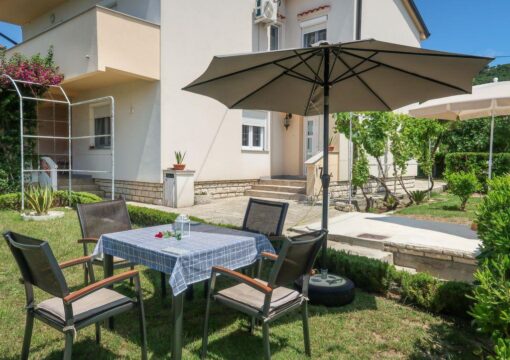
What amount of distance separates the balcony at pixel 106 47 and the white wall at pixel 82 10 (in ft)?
2.43

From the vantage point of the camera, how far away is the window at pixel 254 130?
13.7m

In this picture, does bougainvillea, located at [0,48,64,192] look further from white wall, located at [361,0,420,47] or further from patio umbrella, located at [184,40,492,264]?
white wall, located at [361,0,420,47]

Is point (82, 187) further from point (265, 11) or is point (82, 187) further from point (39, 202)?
point (265, 11)

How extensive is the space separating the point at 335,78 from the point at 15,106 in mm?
10637

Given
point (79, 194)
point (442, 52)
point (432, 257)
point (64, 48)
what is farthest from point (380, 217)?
point (64, 48)

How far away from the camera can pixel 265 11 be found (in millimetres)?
13273

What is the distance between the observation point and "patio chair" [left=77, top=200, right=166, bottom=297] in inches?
175

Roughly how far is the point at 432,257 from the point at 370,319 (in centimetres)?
234

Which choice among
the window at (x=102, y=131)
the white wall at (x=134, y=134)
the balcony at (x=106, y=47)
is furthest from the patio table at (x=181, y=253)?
the window at (x=102, y=131)

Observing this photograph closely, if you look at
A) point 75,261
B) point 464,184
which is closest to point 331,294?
point 75,261

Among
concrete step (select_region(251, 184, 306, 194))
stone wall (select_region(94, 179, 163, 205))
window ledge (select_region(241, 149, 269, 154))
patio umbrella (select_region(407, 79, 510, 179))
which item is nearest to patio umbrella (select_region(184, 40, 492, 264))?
patio umbrella (select_region(407, 79, 510, 179))

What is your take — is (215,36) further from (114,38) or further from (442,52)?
(442,52)

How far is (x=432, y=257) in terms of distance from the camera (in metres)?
5.78

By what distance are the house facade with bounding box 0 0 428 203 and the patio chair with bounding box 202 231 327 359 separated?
8407 mm
